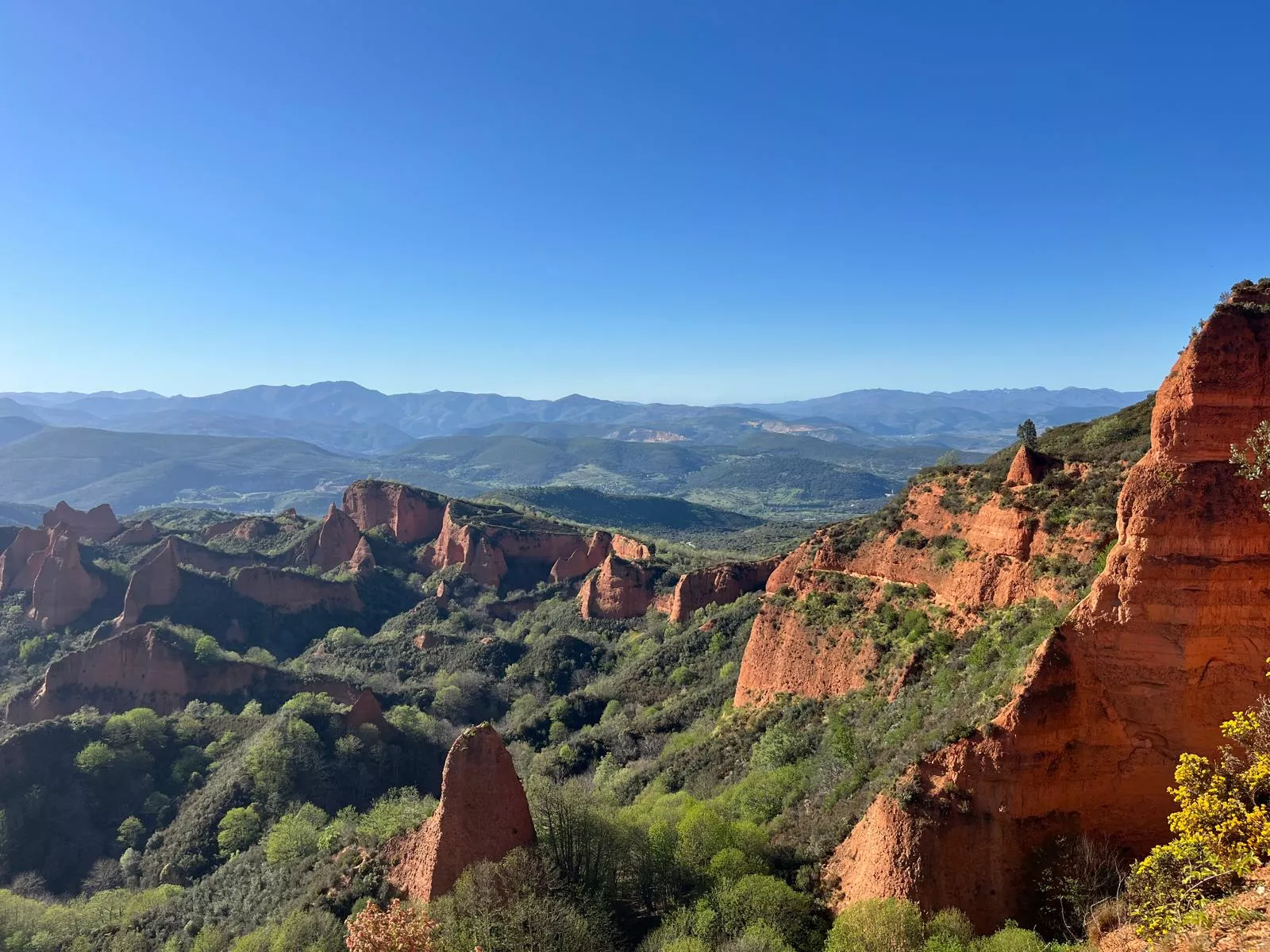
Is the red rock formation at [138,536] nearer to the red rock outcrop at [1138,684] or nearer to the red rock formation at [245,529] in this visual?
the red rock formation at [245,529]

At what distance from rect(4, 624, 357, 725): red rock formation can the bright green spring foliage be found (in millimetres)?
57506

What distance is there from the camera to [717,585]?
69375 mm

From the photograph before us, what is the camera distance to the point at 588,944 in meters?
20.1

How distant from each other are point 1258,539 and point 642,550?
254ft

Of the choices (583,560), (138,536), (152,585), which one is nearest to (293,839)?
(152,585)

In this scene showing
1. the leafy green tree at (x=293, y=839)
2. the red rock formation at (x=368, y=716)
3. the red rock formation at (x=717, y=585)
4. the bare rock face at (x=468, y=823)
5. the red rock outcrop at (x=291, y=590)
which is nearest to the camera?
the bare rock face at (x=468, y=823)

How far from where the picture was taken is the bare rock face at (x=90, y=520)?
9794 centimetres

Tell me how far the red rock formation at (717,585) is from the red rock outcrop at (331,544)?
178 feet

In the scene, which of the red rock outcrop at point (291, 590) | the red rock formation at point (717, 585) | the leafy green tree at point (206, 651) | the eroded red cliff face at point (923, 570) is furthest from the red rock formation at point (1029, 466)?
the red rock outcrop at point (291, 590)

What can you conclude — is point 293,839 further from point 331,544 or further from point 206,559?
point 331,544

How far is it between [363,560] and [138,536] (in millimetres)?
32272

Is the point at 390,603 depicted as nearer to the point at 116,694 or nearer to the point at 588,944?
the point at 116,694

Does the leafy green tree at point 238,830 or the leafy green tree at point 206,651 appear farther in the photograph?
the leafy green tree at point 206,651

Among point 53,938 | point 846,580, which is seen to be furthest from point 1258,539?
point 53,938
